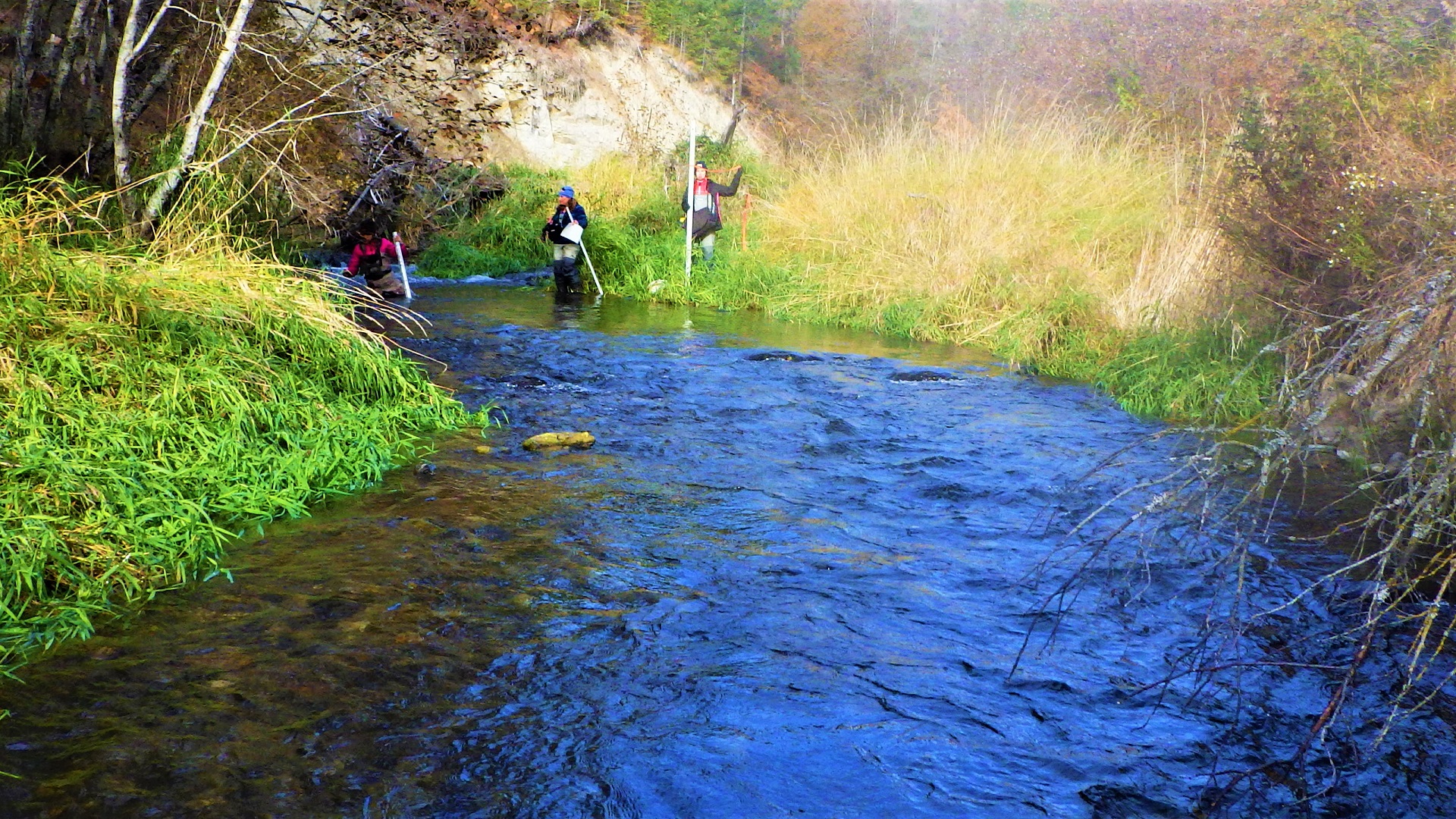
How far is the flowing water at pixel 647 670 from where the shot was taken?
3166mm

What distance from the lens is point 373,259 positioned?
12164 mm

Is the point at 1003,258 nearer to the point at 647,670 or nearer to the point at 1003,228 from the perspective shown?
the point at 1003,228

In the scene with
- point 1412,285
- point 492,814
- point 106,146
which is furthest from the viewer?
point 106,146

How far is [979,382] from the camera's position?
377 inches

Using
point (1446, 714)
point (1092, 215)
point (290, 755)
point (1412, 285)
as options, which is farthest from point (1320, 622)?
point (1092, 215)

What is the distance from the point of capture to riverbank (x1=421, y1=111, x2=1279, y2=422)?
9055 mm

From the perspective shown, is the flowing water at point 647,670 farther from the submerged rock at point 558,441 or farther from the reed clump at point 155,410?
the reed clump at point 155,410

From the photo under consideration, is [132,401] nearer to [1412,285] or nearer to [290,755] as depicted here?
[290,755]

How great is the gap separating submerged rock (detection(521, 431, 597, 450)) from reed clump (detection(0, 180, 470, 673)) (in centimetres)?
71

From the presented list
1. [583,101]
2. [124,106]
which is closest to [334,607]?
[124,106]

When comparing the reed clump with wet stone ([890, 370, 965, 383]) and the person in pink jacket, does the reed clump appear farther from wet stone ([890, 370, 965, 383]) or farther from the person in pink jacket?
the person in pink jacket

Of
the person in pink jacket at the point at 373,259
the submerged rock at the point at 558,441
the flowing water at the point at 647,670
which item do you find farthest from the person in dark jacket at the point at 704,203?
the flowing water at the point at 647,670

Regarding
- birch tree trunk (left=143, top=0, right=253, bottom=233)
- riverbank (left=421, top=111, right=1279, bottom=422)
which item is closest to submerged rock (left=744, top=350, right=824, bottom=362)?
riverbank (left=421, top=111, right=1279, bottom=422)

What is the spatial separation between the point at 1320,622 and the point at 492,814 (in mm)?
3301
